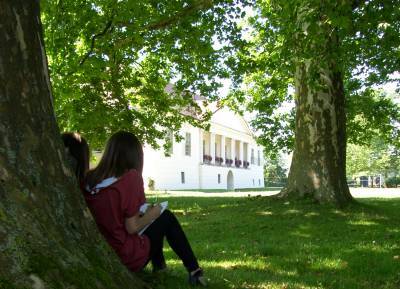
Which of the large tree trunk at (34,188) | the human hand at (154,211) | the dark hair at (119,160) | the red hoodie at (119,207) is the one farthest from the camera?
the human hand at (154,211)

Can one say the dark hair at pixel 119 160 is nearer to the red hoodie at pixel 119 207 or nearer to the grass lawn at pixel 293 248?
the red hoodie at pixel 119 207

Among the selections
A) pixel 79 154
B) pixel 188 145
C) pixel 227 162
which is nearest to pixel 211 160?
pixel 188 145

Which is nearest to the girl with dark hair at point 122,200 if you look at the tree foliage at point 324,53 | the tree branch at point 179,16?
the tree foliage at point 324,53

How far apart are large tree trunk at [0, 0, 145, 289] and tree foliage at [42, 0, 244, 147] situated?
8.93 metres

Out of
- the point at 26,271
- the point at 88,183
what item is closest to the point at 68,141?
the point at 88,183

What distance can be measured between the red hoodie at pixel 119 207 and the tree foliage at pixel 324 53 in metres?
4.65

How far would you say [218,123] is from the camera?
204 ft

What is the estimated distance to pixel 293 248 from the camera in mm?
7652

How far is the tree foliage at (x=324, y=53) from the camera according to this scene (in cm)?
861

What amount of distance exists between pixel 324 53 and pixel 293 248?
3736mm

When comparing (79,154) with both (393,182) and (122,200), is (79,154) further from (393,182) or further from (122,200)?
(393,182)

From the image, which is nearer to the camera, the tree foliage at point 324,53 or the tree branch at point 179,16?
the tree foliage at point 324,53

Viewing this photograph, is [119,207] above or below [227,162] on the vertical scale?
below

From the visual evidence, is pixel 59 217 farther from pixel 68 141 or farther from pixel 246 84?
pixel 246 84
